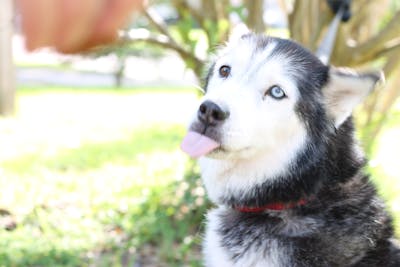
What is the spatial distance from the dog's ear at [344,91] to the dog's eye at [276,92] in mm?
255

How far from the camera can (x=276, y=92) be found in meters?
3.09

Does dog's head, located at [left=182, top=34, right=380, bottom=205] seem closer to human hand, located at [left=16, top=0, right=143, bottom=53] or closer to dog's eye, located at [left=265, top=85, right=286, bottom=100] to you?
dog's eye, located at [left=265, top=85, right=286, bottom=100]

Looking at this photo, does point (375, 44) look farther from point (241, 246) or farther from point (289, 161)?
point (241, 246)

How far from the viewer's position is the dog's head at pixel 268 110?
297cm

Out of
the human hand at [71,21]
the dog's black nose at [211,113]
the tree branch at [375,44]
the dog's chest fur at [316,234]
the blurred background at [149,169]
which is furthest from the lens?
the tree branch at [375,44]

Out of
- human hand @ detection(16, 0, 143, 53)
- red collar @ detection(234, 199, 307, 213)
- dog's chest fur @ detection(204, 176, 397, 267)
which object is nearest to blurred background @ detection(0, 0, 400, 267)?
dog's chest fur @ detection(204, 176, 397, 267)

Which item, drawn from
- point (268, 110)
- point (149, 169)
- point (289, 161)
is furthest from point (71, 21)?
point (149, 169)

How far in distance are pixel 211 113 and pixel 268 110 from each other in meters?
0.28

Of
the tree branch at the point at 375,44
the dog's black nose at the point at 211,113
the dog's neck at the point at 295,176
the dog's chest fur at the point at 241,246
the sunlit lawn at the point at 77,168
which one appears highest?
the tree branch at the point at 375,44

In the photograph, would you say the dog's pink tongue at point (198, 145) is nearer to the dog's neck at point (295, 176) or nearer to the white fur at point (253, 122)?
the white fur at point (253, 122)

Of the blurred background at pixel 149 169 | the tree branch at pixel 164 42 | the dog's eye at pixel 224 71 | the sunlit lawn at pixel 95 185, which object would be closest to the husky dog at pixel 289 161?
the dog's eye at pixel 224 71

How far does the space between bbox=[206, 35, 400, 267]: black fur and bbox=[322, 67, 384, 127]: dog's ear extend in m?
0.04

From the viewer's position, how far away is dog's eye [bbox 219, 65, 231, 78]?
3.25 metres

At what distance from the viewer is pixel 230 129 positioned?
9.62 ft
